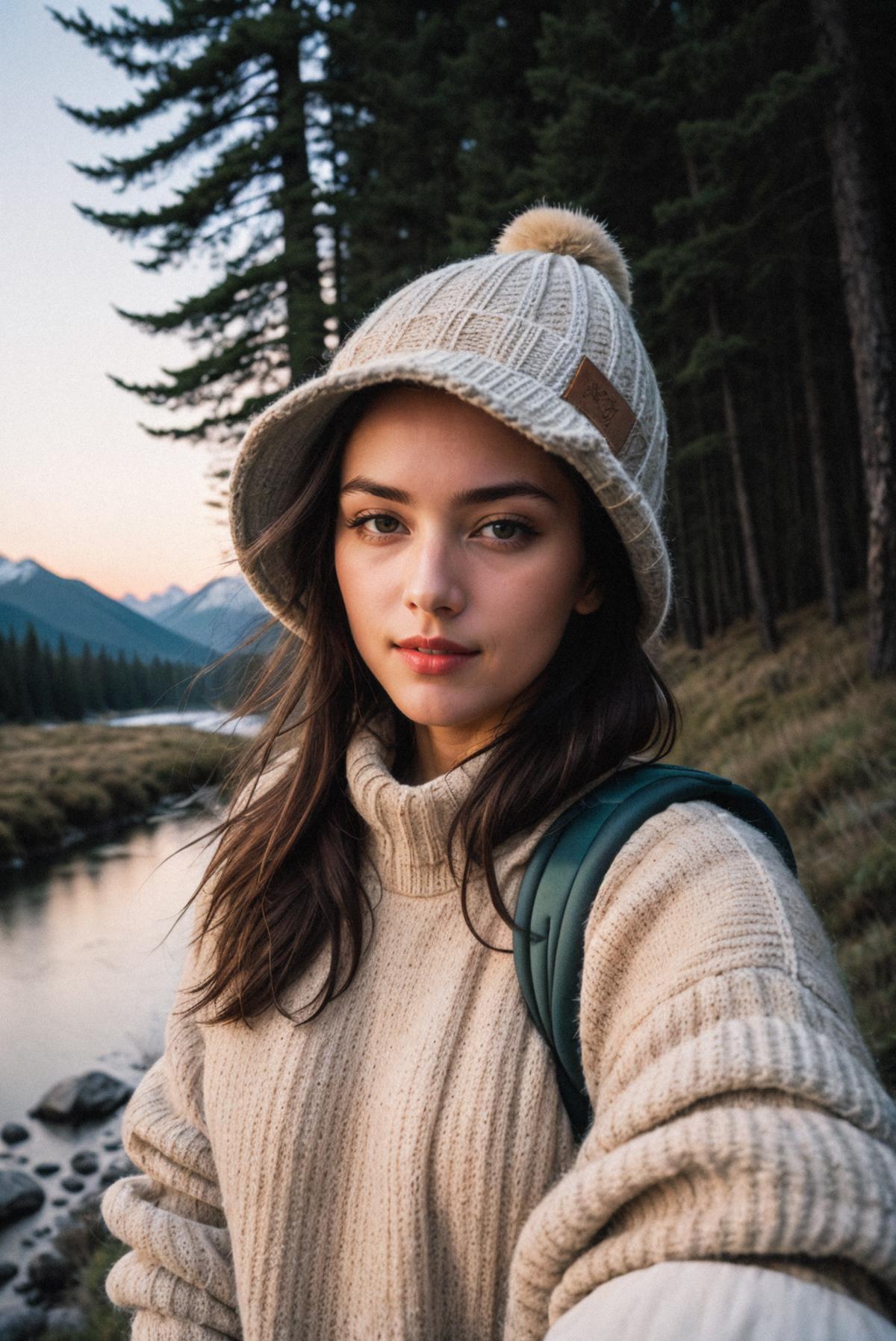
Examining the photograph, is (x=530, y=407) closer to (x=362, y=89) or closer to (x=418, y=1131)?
(x=418, y=1131)

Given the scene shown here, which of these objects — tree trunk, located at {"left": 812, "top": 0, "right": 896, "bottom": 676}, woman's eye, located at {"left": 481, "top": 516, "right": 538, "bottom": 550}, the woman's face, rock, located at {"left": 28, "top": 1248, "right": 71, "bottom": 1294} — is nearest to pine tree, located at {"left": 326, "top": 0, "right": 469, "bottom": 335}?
tree trunk, located at {"left": 812, "top": 0, "right": 896, "bottom": 676}

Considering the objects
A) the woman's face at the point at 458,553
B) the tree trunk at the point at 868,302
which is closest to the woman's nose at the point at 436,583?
the woman's face at the point at 458,553

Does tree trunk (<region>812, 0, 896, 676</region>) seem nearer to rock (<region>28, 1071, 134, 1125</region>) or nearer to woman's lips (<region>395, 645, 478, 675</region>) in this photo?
rock (<region>28, 1071, 134, 1125</region>)

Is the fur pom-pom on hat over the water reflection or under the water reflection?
over

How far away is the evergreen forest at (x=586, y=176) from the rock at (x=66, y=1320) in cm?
754

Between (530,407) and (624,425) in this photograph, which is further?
(624,425)

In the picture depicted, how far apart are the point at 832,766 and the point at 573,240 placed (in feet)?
15.8

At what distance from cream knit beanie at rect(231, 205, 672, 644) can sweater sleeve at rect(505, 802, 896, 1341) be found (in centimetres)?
53

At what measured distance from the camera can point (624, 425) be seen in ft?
4.36

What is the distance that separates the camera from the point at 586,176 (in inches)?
434

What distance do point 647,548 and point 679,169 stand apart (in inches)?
529

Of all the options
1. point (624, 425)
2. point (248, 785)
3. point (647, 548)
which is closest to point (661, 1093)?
point (647, 548)

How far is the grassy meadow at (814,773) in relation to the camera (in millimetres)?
3381

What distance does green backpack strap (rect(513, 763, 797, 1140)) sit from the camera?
1100mm
